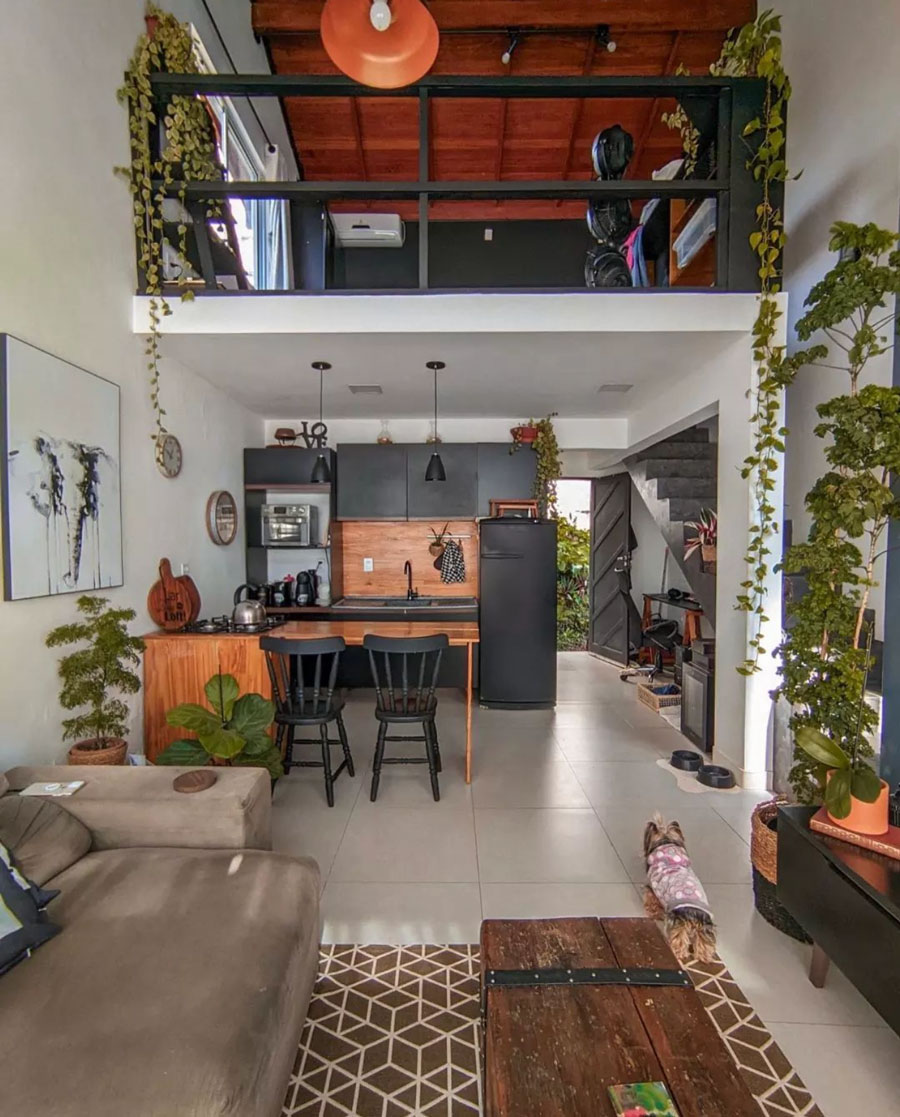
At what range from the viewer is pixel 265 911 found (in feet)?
5.05

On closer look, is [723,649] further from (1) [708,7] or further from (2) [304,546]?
(1) [708,7]

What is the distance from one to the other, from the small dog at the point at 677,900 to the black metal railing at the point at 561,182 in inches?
113

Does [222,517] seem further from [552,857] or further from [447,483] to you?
[552,857]

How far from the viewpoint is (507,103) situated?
498cm

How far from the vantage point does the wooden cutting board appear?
3467 mm

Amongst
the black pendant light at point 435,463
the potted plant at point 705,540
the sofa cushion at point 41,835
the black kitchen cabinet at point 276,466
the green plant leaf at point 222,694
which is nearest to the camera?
the sofa cushion at point 41,835

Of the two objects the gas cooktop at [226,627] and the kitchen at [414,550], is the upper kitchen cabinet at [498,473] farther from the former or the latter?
the gas cooktop at [226,627]

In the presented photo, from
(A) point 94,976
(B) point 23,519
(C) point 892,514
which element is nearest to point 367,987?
(A) point 94,976

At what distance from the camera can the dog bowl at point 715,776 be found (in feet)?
11.0

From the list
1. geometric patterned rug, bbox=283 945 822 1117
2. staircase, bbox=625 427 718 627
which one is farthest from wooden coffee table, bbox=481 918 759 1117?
staircase, bbox=625 427 718 627

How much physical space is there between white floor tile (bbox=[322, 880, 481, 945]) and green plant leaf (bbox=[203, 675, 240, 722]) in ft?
3.14

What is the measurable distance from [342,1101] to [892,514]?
92.8 inches

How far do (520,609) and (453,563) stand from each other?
1097 millimetres

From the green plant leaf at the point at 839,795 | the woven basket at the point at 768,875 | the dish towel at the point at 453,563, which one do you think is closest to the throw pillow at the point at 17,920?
the green plant leaf at the point at 839,795
